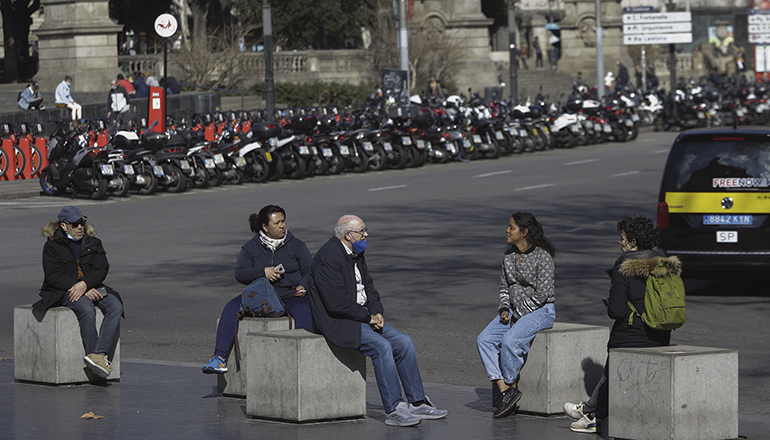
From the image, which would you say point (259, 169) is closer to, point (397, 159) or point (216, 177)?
point (216, 177)

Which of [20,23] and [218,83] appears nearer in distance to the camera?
[218,83]

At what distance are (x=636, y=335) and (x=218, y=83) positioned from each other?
→ 37900 mm

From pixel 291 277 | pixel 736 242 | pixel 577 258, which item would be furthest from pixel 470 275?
pixel 291 277

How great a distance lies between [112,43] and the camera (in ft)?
124

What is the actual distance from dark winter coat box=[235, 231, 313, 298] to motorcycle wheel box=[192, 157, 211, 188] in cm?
1691

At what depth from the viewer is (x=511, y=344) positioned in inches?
304

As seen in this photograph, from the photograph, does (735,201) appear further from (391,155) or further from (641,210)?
(391,155)

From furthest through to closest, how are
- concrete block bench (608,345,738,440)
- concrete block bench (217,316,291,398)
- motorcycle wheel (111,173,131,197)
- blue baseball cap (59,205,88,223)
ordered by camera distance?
1. motorcycle wheel (111,173,131,197)
2. blue baseball cap (59,205,88,223)
3. concrete block bench (217,316,291,398)
4. concrete block bench (608,345,738,440)

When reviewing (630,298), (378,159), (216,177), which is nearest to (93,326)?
(630,298)

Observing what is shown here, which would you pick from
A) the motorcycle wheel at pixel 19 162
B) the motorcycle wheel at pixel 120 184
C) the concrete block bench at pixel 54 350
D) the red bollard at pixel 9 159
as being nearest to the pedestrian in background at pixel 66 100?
the motorcycle wheel at pixel 19 162

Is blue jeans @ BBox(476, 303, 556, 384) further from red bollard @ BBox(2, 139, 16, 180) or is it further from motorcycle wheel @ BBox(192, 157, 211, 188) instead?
red bollard @ BBox(2, 139, 16, 180)

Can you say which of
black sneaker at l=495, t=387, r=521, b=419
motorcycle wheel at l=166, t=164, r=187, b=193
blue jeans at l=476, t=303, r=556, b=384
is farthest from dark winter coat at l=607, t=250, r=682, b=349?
motorcycle wheel at l=166, t=164, r=187, b=193

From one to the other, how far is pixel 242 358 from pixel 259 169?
59.2 feet

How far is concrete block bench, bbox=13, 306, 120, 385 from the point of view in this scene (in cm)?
877
